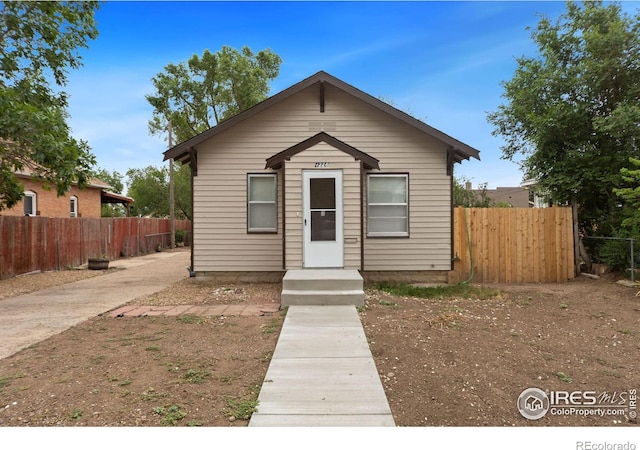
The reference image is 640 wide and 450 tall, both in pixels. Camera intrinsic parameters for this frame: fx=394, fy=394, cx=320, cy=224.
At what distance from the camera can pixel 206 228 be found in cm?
984

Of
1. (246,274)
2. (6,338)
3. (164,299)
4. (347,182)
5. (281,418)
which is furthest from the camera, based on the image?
(246,274)

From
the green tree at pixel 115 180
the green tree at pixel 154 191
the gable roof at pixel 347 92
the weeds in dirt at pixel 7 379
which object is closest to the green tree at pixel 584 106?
the gable roof at pixel 347 92

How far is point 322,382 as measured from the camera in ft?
12.1

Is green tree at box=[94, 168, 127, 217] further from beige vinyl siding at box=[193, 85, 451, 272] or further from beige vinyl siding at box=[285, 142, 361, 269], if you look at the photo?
beige vinyl siding at box=[285, 142, 361, 269]

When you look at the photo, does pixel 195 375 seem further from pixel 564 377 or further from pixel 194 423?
pixel 564 377

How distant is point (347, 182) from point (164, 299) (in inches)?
177

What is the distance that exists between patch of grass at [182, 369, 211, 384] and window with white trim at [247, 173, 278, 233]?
603 centimetres

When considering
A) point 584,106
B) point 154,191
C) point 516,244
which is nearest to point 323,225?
point 516,244

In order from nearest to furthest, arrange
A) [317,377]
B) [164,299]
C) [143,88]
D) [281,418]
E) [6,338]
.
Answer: [281,418], [317,377], [6,338], [164,299], [143,88]

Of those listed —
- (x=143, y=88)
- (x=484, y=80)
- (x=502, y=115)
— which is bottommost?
(x=502, y=115)

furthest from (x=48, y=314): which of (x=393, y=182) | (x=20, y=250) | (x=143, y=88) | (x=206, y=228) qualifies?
(x=143, y=88)

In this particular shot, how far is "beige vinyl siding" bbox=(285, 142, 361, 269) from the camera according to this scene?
8547 millimetres

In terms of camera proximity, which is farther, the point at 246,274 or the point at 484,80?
the point at 484,80

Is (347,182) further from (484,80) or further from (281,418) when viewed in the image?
(484,80)
